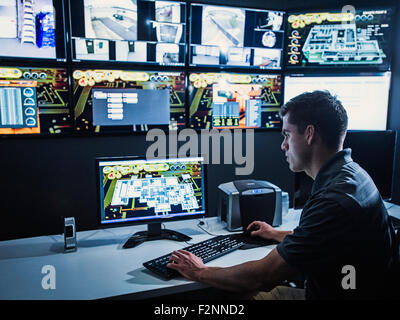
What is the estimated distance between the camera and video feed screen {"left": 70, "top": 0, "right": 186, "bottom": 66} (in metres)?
2.17

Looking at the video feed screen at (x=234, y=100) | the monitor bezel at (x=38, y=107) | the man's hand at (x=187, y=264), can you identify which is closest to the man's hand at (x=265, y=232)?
the man's hand at (x=187, y=264)

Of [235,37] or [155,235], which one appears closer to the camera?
[155,235]

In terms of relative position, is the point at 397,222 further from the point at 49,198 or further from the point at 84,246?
the point at 49,198

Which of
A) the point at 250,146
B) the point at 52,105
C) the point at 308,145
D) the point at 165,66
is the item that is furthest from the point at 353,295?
the point at 52,105

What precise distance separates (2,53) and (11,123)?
0.43 m

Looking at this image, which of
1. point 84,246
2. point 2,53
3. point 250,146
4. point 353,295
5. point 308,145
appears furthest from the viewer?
point 250,146

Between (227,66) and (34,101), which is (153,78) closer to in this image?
(227,66)

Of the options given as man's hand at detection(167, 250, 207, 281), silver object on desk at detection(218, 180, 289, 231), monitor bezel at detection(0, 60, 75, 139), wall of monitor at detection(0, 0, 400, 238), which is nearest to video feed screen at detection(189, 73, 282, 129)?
wall of monitor at detection(0, 0, 400, 238)

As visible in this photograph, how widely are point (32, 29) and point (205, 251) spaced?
5.58ft

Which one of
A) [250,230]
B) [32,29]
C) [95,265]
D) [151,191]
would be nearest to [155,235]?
[151,191]

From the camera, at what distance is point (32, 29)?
6.76ft

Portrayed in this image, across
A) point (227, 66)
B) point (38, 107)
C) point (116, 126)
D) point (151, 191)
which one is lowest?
point (151, 191)

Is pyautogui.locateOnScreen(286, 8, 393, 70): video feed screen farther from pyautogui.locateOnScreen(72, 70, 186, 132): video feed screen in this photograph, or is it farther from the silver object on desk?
the silver object on desk
